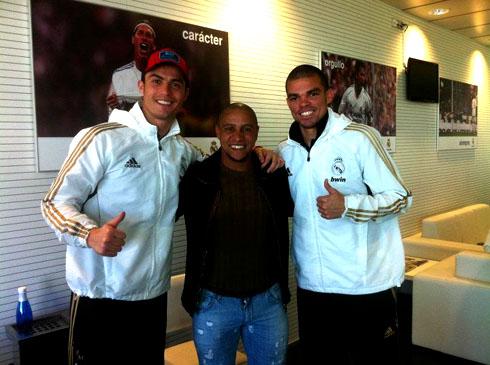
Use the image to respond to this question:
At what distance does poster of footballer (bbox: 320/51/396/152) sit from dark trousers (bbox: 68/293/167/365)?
301 cm

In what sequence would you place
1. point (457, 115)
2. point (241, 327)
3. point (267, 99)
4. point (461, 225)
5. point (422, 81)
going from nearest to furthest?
1. point (241, 327)
2. point (267, 99)
3. point (422, 81)
4. point (461, 225)
5. point (457, 115)

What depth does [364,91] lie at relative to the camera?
15.7 ft

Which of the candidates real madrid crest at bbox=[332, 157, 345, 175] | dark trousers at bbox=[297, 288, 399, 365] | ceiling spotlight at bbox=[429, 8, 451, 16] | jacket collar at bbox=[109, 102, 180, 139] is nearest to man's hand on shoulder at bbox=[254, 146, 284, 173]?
real madrid crest at bbox=[332, 157, 345, 175]

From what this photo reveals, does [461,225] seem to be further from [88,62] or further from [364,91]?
[88,62]

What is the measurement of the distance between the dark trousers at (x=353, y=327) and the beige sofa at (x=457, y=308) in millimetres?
1554

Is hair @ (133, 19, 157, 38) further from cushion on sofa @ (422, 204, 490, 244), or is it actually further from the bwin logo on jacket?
cushion on sofa @ (422, 204, 490, 244)

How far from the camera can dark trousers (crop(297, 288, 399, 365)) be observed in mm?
2227

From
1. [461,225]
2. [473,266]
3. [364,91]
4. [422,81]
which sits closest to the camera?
[473,266]

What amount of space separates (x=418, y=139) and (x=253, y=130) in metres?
4.33

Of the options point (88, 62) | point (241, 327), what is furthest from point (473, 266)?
point (88, 62)

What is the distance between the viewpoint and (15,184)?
2.40 m

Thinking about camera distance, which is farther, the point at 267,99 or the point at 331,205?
the point at 267,99

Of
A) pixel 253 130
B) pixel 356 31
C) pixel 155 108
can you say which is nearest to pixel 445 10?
pixel 356 31

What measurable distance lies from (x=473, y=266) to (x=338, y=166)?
203 centimetres
